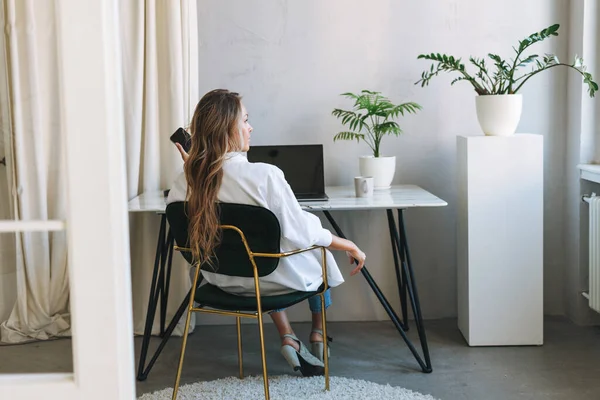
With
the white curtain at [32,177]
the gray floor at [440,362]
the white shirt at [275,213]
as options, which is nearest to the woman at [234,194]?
the white shirt at [275,213]

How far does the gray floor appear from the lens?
2.83 meters

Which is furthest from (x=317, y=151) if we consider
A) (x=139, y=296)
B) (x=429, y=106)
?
(x=139, y=296)

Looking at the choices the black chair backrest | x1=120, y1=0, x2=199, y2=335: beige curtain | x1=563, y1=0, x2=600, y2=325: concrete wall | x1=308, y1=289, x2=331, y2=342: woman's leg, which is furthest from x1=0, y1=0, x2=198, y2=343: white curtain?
x1=563, y1=0, x2=600, y2=325: concrete wall

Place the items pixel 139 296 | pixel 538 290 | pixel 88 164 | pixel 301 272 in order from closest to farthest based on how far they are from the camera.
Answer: pixel 88 164 → pixel 301 272 → pixel 538 290 → pixel 139 296

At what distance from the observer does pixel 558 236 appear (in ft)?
12.3

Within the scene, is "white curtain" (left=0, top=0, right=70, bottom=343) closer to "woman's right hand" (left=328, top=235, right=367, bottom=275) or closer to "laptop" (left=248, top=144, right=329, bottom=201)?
"woman's right hand" (left=328, top=235, right=367, bottom=275)

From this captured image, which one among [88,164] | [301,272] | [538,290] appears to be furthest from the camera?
[538,290]

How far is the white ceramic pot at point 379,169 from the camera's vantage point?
3363 mm

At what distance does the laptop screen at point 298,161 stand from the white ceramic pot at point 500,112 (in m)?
0.70

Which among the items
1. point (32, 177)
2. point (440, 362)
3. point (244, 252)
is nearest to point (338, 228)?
point (440, 362)

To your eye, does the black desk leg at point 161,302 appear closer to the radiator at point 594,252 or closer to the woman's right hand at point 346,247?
the woman's right hand at point 346,247

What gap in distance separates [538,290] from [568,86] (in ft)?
3.27

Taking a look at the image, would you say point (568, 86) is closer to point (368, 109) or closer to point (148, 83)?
point (368, 109)

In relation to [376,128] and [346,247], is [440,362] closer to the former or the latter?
[346,247]
